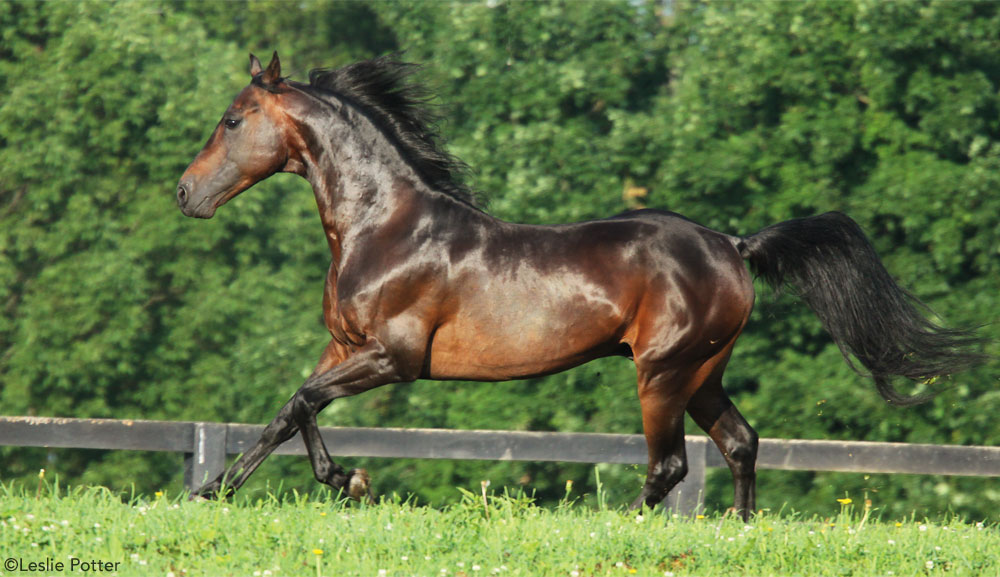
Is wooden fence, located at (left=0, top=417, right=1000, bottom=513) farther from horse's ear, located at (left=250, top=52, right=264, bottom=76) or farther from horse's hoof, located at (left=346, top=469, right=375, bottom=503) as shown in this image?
horse's ear, located at (left=250, top=52, right=264, bottom=76)

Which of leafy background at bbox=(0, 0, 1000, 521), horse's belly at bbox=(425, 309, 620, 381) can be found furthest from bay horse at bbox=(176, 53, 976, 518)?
leafy background at bbox=(0, 0, 1000, 521)

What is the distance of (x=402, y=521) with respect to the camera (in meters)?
4.33

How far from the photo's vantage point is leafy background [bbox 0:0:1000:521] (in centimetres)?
1025

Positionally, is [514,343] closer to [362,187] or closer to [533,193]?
[362,187]

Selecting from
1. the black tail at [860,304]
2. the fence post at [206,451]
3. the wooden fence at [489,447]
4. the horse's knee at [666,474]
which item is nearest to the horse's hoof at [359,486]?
the horse's knee at [666,474]

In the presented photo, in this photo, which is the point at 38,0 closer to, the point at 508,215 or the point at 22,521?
the point at 508,215

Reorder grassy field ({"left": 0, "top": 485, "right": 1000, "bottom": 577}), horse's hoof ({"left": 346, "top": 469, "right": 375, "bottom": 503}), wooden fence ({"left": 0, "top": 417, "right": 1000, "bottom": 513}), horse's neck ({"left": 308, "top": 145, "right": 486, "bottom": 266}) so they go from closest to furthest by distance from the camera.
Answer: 1. grassy field ({"left": 0, "top": 485, "right": 1000, "bottom": 577})
2. horse's hoof ({"left": 346, "top": 469, "right": 375, "bottom": 503})
3. horse's neck ({"left": 308, "top": 145, "right": 486, "bottom": 266})
4. wooden fence ({"left": 0, "top": 417, "right": 1000, "bottom": 513})

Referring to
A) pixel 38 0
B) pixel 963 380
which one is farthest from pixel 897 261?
pixel 38 0

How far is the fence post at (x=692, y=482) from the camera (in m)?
6.34

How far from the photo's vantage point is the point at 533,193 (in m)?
11.2

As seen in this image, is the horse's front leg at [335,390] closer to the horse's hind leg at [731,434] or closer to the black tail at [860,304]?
the horse's hind leg at [731,434]

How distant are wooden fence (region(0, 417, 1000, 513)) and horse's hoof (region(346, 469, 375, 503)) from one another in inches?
66.9

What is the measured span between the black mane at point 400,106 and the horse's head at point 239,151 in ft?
0.96

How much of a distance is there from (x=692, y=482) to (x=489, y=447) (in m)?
1.24
